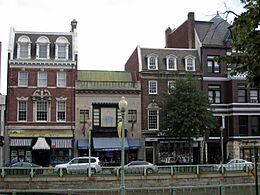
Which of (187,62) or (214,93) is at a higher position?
(187,62)

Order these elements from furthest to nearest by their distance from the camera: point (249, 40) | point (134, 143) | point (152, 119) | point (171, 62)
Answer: point (171, 62) → point (152, 119) → point (134, 143) → point (249, 40)

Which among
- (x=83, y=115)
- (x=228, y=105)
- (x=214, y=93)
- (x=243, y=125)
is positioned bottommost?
(x=243, y=125)

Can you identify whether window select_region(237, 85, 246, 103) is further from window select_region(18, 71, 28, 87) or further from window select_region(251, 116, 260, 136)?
window select_region(18, 71, 28, 87)

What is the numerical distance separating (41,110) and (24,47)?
22.8ft

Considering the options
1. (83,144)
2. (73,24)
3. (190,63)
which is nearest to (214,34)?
(190,63)

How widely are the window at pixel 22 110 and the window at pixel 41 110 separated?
3.97ft

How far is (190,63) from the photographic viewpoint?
165ft

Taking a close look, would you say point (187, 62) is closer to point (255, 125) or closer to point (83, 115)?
point (255, 125)

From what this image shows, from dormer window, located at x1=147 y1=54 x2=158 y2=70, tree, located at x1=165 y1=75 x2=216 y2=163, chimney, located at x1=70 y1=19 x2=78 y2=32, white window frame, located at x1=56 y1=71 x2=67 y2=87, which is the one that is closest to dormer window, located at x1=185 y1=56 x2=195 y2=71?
dormer window, located at x1=147 y1=54 x2=158 y2=70

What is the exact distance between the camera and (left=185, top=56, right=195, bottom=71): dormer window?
50.1 metres

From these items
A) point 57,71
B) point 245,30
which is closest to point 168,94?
point 57,71

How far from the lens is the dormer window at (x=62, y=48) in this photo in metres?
47.1

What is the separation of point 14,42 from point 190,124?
2031cm

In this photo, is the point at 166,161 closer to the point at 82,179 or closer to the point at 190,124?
the point at 190,124
